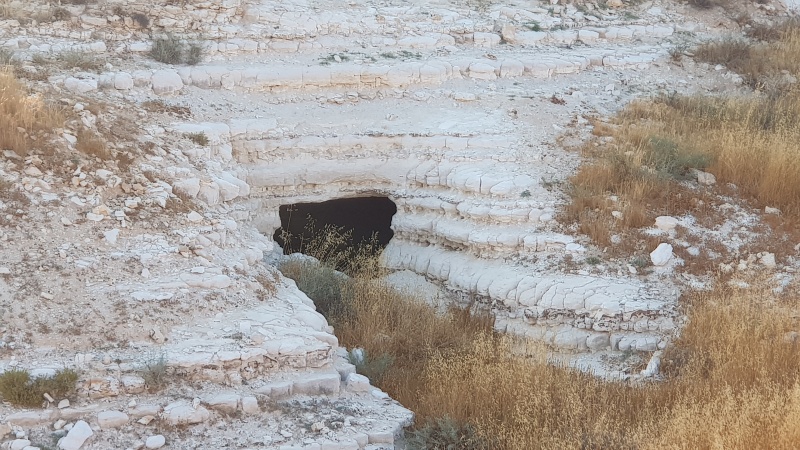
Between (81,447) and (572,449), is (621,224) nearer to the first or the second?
(572,449)

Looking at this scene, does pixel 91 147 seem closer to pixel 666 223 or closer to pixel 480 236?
pixel 480 236

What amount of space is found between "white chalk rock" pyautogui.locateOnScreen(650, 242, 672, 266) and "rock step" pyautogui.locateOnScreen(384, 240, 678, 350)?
29cm

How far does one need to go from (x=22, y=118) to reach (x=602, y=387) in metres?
5.45

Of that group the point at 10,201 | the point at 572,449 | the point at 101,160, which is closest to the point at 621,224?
the point at 572,449

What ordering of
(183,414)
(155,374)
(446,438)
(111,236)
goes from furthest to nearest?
(111,236), (446,438), (155,374), (183,414)

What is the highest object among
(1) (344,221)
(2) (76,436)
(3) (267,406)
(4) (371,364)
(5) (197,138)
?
(5) (197,138)

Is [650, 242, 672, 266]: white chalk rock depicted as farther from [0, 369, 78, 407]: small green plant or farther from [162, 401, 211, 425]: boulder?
[0, 369, 78, 407]: small green plant

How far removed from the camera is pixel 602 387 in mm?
6414

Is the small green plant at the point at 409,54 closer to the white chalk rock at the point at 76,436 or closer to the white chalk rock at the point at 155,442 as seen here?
the white chalk rock at the point at 155,442

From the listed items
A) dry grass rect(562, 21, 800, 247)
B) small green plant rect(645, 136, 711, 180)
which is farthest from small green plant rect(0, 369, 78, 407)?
small green plant rect(645, 136, 711, 180)

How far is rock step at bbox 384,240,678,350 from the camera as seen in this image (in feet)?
24.7

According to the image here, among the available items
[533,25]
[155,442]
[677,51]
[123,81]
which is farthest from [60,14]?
[677,51]

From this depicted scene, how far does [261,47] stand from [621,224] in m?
5.32

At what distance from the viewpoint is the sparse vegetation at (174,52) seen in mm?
10031
